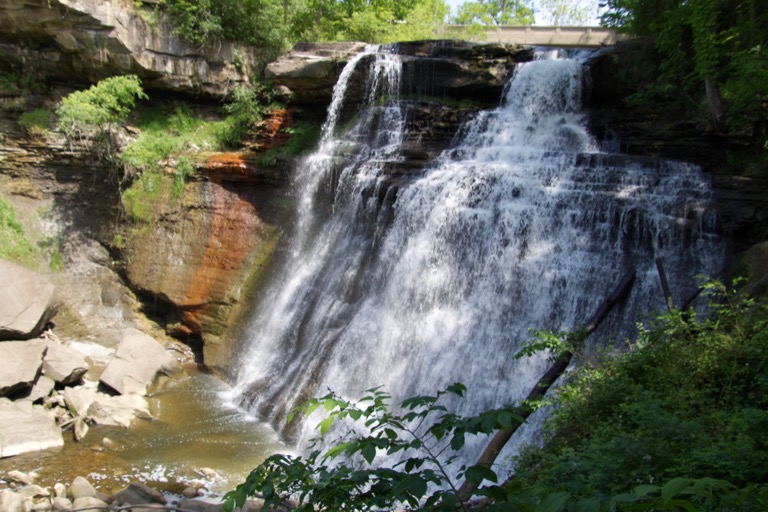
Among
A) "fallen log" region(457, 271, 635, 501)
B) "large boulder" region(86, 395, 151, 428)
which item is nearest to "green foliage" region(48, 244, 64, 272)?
"large boulder" region(86, 395, 151, 428)

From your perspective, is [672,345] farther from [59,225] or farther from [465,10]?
[465,10]

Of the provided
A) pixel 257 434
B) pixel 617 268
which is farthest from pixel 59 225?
pixel 617 268

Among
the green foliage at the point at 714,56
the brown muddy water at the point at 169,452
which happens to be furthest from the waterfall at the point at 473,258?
the green foliage at the point at 714,56

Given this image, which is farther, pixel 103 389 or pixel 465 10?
pixel 465 10

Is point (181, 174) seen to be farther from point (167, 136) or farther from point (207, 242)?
point (207, 242)

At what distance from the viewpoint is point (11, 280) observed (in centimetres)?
980

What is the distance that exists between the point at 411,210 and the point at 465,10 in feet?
83.7

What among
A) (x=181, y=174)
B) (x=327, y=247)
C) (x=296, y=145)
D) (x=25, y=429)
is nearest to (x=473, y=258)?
(x=327, y=247)

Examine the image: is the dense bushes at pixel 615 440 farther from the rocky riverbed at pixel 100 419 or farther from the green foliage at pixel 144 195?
the green foliage at pixel 144 195

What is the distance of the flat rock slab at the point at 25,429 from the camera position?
7.48 meters

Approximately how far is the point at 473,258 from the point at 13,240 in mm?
10812

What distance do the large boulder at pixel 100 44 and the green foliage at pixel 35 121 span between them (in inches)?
45.7

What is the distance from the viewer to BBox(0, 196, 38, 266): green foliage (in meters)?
12.3

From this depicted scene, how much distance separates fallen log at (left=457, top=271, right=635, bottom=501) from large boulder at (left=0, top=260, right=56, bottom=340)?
8500 millimetres
